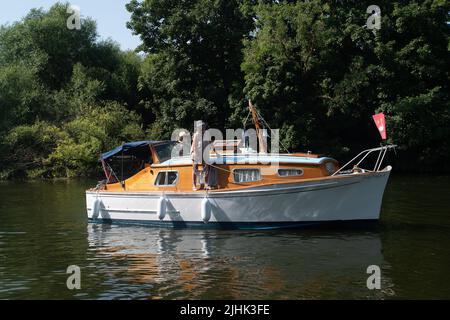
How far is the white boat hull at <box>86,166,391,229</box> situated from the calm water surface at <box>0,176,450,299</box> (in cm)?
50

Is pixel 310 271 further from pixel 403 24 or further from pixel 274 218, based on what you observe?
pixel 403 24

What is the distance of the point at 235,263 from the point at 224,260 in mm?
452

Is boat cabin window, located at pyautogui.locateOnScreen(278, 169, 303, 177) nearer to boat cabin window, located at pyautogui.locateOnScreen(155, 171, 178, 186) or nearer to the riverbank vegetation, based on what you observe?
boat cabin window, located at pyautogui.locateOnScreen(155, 171, 178, 186)

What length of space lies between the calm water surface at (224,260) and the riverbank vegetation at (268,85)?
793 inches

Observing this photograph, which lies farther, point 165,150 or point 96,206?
point 96,206

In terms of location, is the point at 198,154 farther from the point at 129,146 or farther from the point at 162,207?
the point at 129,146

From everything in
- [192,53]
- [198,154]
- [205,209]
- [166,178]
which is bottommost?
[205,209]

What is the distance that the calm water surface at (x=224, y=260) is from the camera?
41.0 ft

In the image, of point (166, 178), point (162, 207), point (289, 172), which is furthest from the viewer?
point (166, 178)

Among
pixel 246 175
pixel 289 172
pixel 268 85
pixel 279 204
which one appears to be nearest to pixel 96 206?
pixel 246 175

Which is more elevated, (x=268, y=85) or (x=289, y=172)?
(x=268, y=85)

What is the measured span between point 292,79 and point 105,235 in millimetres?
26187

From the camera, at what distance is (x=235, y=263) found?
1486cm

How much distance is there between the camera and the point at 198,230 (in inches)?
765
